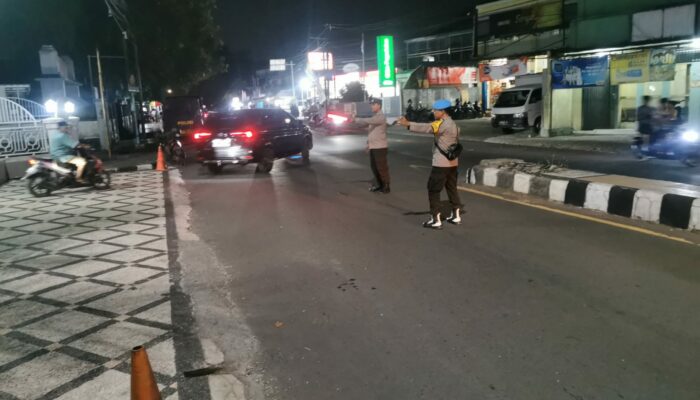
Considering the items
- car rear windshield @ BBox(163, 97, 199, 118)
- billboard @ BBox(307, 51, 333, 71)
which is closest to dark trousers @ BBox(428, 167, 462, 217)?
car rear windshield @ BBox(163, 97, 199, 118)

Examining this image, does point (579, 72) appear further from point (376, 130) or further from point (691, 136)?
point (376, 130)

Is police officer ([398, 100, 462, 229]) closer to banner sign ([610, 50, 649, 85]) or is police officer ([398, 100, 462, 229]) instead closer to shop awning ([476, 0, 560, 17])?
banner sign ([610, 50, 649, 85])

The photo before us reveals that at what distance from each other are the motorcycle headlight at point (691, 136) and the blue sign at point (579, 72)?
8.36 metres

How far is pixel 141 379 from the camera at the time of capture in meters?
2.78

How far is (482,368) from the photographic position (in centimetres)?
374

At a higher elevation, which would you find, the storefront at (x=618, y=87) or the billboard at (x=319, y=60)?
the billboard at (x=319, y=60)

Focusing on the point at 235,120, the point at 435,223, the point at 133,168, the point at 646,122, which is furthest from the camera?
the point at 133,168

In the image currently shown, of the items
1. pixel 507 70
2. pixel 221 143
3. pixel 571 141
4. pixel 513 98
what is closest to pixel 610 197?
pixel 221 143

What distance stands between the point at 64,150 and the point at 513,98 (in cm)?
1872

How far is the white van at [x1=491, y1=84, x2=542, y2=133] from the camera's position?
76.3 ft

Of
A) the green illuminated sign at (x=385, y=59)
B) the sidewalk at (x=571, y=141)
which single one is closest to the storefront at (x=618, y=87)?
the sidewalk at (x=571, y=141)

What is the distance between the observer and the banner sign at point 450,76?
112 feet

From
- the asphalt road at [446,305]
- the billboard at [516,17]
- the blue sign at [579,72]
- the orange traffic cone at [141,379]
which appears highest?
the billboard at [516,17]

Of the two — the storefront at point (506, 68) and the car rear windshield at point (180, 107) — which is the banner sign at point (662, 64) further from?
the car rear windshield at point (180, 107)
